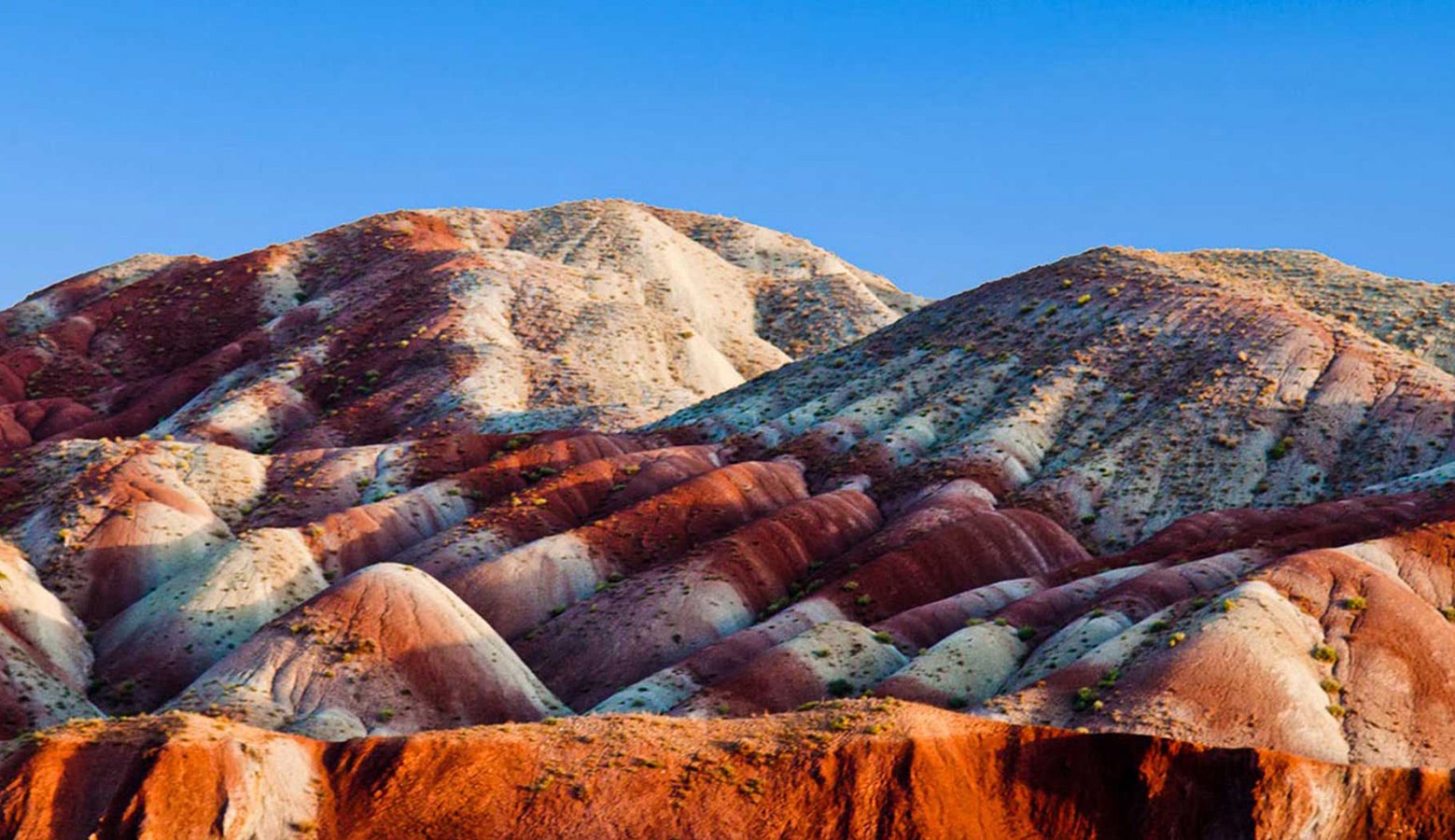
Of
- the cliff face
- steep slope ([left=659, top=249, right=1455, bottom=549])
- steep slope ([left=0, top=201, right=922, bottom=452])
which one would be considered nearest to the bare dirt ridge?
the cliff face

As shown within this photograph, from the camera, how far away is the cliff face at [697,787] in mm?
42594

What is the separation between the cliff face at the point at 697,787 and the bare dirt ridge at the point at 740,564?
0.11 meters

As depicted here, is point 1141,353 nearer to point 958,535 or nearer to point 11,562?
point 958,535

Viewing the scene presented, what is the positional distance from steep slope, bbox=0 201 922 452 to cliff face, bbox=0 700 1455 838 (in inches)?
2583

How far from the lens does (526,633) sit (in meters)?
73.6

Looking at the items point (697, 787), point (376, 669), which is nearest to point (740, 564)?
point (376, 669)

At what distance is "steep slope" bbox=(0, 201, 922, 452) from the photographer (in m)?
118

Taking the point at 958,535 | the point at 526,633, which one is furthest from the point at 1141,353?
the point at 526,633

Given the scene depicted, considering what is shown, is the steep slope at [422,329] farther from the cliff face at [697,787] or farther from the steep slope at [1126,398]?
the cliff face at [697,787]

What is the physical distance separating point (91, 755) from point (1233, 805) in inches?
1152

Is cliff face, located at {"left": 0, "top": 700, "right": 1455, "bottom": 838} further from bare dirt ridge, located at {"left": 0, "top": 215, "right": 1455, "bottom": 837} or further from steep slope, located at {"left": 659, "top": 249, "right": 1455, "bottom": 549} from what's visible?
steep slope, located at {"left": 659, "top": 249, "right": 1455, "bottom": 549}

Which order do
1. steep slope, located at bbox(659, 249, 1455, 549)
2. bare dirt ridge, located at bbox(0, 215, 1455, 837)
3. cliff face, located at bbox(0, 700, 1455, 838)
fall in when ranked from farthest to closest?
steep slope, located at bbox(659, 249, 1455, 549), bare dirt ridge, located at bbox(0, 215, 1455, 837), cliff face, located at bbox(0, 700, 1455, 838)

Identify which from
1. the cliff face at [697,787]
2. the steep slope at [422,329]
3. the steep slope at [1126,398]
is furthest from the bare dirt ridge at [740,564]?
the steep slope at [422,329]

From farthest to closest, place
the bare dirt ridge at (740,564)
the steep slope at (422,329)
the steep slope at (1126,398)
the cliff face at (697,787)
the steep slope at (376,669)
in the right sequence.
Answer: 1. the steep slope at (422,329)
2. the steep slope at (1126,398)
3. the steep slope at (376,669)
4. the bare dirt ridge at (740,564)
5. the cliff face at (697,787)
